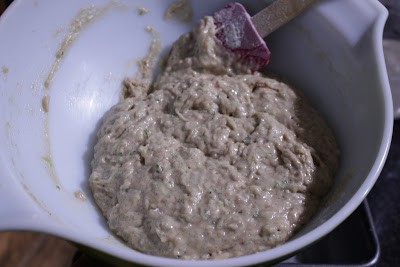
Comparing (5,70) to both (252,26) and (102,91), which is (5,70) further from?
(252,26)

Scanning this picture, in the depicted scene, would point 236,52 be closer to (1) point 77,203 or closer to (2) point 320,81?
(2) point 320,81

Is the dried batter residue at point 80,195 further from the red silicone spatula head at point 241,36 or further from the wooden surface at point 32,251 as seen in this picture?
the red silicone spatula head at point 241,36

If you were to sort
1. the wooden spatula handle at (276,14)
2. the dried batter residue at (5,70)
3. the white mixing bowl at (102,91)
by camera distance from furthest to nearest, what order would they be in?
the wooden spatula handle at (276,14) < the dried batter residue at (5,70) < the white mixing bowl at (102,91)

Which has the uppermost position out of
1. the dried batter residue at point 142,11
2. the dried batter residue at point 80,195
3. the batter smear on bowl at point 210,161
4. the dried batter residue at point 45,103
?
the dried batter residue at point 142,11

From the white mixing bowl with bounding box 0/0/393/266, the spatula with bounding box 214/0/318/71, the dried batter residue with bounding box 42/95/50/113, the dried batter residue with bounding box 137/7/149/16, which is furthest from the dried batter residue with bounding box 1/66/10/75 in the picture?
the spatula with bounding box 214/0/318/71

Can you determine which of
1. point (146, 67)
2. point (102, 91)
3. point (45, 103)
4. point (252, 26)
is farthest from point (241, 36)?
point (45, 103)

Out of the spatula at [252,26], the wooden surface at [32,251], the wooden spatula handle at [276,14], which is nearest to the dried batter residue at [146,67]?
the spatula at [252,26]

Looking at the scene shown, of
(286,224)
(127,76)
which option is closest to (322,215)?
(286,224)
